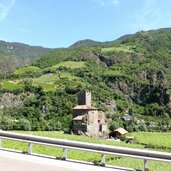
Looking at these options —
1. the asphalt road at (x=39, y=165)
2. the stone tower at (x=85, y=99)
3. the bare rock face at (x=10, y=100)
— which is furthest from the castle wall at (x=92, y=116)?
the asphalt road at (x=39, y=165)

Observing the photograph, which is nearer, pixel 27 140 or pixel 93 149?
pixel 93 149

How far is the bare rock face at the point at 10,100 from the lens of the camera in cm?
14538

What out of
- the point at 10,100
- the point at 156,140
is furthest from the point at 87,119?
the point at 10,100

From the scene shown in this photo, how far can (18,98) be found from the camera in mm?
151250

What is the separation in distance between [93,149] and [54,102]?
136211mm

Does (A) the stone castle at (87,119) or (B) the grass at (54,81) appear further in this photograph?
(B) the grass at (54,81)

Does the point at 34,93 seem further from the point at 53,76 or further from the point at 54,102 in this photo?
the point at 53,76

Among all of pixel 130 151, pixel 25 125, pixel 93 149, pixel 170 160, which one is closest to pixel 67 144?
pixel 93 149

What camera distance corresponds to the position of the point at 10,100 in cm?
14925

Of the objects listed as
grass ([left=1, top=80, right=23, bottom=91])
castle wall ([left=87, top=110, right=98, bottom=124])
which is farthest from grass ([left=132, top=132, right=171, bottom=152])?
grass ([left=1, top=80, right=23, bottom=91])

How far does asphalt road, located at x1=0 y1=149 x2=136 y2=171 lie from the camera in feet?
31.4

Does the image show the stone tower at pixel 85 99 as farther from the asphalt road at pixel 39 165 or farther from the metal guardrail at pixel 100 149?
the asphalt road at pixel 39 165

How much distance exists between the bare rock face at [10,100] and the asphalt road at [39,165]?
13493 cm

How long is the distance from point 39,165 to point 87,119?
255 ft
